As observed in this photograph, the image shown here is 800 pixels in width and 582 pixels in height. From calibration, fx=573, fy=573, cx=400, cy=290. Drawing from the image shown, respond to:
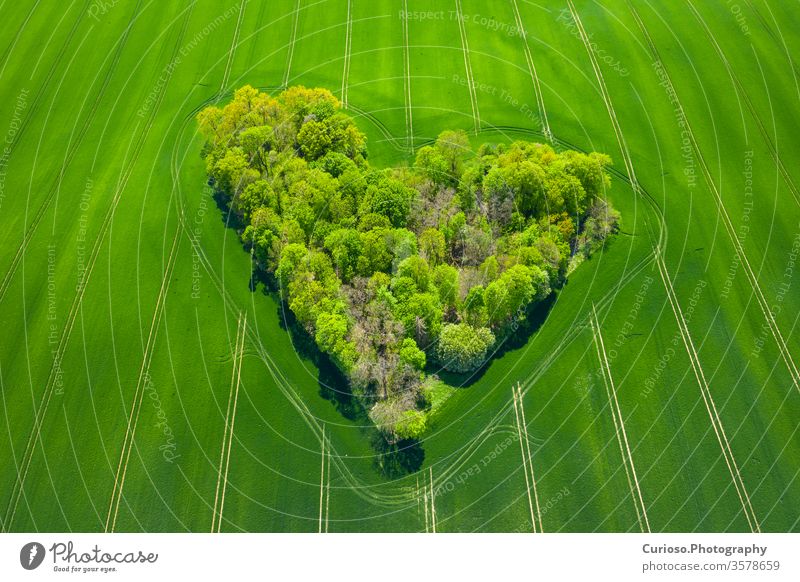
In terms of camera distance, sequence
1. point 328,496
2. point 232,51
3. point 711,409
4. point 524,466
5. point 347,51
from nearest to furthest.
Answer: point 328,496
point 524,466
point 711,409
point 347,51
point 232,51

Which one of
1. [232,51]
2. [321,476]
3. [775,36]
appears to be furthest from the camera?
[232,51]

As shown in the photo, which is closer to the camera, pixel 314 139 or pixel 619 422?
pixel 619 422

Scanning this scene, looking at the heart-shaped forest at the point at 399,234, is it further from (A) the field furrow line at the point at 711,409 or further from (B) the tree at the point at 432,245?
(A) the field furrow line at the point at 711,409

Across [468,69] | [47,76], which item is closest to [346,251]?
[468,69]

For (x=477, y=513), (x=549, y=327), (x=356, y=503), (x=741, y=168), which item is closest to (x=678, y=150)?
(x=741, y=168)

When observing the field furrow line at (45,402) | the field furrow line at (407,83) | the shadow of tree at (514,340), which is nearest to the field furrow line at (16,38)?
the field furrow line at (45,402)

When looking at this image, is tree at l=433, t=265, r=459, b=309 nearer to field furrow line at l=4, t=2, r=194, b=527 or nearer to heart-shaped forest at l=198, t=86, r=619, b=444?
heart-shaped forest at l=198, t=86, r=619, b=444

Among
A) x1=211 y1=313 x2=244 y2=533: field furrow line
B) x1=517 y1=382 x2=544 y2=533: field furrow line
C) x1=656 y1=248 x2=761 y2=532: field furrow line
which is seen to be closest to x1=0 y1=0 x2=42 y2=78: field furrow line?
x1=211 y1=313 x2=244 y2=533: field furrow line

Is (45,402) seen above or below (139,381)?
above

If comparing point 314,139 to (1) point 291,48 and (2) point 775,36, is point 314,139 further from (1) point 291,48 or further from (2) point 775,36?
(2) point 775,36
